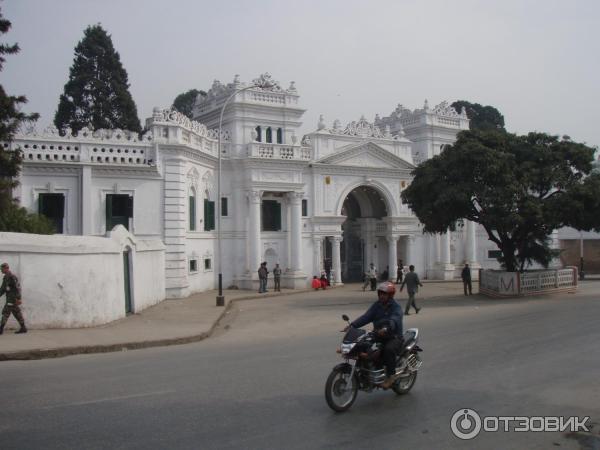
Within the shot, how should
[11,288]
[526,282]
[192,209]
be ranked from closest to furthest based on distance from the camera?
[11,288] → [526,282] → [192,209]

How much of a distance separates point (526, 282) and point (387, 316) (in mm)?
19037

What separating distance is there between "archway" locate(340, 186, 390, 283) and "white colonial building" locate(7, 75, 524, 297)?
0.07 metres

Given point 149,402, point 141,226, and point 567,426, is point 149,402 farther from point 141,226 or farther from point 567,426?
point 141,226

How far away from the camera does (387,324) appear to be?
26.3ft

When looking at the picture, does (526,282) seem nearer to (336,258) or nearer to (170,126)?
(336,258)

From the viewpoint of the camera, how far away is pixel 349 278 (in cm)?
3841

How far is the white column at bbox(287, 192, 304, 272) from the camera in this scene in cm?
3266

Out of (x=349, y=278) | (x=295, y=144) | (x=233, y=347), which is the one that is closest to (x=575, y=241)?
(x=349, y=278)

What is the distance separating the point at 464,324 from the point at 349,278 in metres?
22.3

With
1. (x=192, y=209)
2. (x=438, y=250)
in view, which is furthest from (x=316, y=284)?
(x=438, y=250)

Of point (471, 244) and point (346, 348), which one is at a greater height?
point (471, 244)

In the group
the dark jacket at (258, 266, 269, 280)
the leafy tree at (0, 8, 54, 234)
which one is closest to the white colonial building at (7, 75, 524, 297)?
the dark jacket at (258, 266, 269, 280)

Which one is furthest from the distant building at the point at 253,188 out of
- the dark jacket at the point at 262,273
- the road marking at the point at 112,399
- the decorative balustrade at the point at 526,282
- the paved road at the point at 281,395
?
the road marking at the point at 112,399

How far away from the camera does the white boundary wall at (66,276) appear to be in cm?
1409
